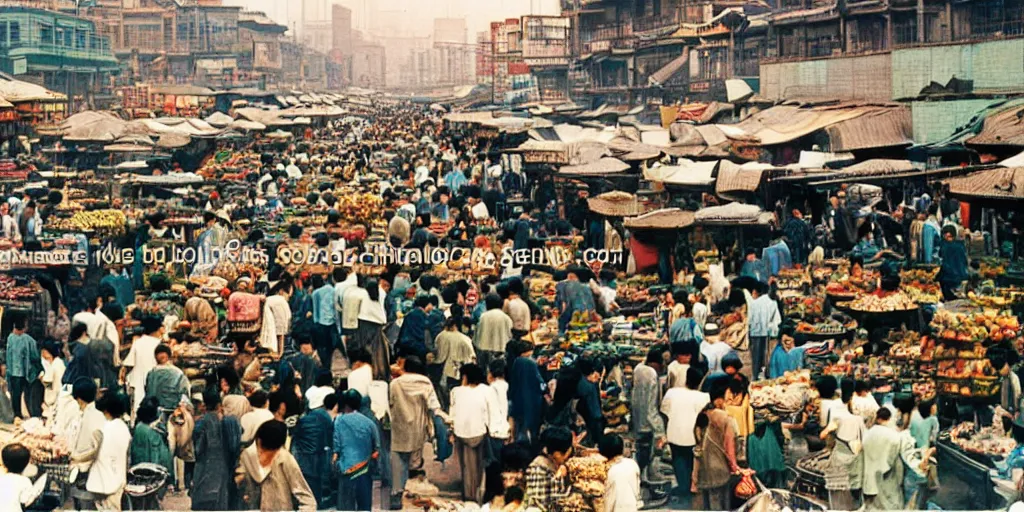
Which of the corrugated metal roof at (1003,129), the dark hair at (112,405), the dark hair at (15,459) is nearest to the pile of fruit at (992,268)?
the corrugated metal roof at (1003,129)

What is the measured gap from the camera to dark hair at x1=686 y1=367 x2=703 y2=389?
561 inches

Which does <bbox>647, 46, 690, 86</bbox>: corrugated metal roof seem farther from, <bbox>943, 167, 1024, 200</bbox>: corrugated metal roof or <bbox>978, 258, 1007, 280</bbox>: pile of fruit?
<bbox>943, 167, 1024, 200</bbox>: corrugated metal roof

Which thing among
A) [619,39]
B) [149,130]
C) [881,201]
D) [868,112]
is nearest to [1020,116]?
[881,201]

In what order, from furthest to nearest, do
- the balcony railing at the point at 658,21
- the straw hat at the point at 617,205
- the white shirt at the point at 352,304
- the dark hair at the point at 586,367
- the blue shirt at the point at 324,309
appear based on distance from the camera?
the balcony railing at the point at 658,21 → the straw hat at the point at 617,205 → the blue shirt at the point at 324,309 → the white shirt at the point at 352,304 → the dark hair at the point at 586,367

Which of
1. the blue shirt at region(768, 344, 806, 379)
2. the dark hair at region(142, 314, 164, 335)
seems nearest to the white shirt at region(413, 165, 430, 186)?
the dark hair at region(142, 314, 164, 335)

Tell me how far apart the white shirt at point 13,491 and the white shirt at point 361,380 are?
287 centimetres

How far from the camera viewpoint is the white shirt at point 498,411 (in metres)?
14.1

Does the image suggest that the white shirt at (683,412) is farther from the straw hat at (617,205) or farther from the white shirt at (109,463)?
the straw hat at (617,205)

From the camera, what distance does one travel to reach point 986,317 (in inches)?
635

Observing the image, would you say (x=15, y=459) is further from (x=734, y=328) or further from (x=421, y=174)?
(x=421, y=174)

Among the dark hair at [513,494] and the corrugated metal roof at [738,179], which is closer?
the dark hair at [513,494]

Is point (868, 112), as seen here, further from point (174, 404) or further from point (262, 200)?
point (174, 404)

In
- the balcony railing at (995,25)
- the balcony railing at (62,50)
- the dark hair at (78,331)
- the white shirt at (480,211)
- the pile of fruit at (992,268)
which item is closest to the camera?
the dark hair at (78,331)

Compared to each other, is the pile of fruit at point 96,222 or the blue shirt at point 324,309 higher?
the pile of fruit at point 96,222
